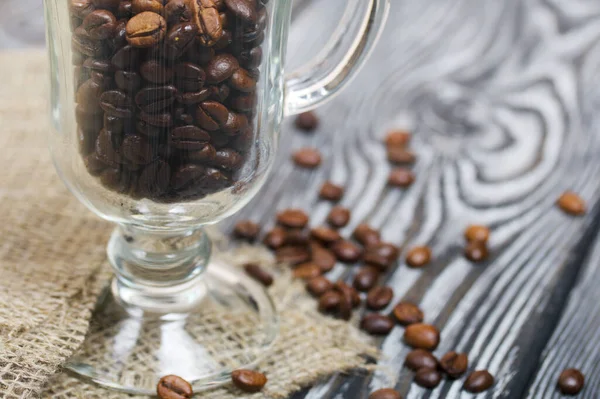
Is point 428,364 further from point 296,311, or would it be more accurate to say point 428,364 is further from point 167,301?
point 167,301

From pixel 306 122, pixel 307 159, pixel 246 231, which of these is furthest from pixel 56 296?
pixel 306 122

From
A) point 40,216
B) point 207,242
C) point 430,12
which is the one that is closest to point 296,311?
point 207,242

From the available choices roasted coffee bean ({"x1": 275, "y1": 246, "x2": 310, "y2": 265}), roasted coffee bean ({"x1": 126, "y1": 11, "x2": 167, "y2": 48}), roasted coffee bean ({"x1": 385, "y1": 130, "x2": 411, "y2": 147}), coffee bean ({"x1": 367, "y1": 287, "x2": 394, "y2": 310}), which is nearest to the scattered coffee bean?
roasted coffee bean ({"x1": 385, "y1": 130, "x2": 411, "y2": 147})

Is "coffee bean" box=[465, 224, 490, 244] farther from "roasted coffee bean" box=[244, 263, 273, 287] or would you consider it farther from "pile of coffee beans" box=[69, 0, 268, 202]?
"pile of coffee beans" box=[69, 0, 268, 202]

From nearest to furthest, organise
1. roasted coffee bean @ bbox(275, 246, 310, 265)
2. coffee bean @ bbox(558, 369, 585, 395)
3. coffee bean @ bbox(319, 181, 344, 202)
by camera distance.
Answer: coffee bean @ bbox(558, 369, 585, 395)
roasted coffee bean @ bbox(275, 246, 310, 265)
coffee bean @ bbox(319, 181, 344, 202)

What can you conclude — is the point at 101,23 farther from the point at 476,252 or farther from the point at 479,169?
the point at 479,169

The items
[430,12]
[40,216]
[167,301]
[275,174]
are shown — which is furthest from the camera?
[430,12]
